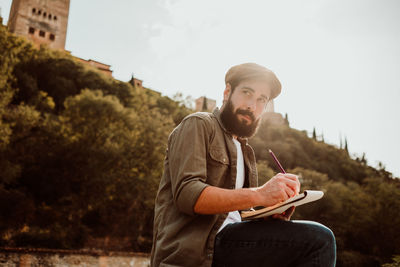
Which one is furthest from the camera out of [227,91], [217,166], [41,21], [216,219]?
[41,21]

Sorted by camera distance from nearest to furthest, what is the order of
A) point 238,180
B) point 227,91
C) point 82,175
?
point 238,180 < point 227,91 < point 82,175

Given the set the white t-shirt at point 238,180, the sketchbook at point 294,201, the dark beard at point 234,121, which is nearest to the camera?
the sketchbook at point 294,201

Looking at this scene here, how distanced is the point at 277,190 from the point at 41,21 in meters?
61.8

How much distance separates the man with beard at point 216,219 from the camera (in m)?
1.51

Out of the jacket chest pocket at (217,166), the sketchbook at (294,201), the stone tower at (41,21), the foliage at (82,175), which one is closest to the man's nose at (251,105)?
the jacket chest pocket at (217,166)

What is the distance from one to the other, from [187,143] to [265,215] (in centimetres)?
59

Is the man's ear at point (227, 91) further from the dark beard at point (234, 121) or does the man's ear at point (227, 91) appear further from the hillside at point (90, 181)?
the hillside at point (90, 181)

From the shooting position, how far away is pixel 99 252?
59.2ft

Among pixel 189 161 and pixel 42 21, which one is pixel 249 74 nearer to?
pixel 189 161

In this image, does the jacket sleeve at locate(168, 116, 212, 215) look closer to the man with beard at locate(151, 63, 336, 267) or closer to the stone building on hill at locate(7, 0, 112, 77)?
the man with beard at locate(151, 63, 336, 267)

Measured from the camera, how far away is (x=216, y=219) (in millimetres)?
1670

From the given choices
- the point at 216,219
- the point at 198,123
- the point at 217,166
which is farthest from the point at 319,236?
the point at 198,123

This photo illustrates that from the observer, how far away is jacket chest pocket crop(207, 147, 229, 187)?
1761mm

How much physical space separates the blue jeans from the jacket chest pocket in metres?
0.28
